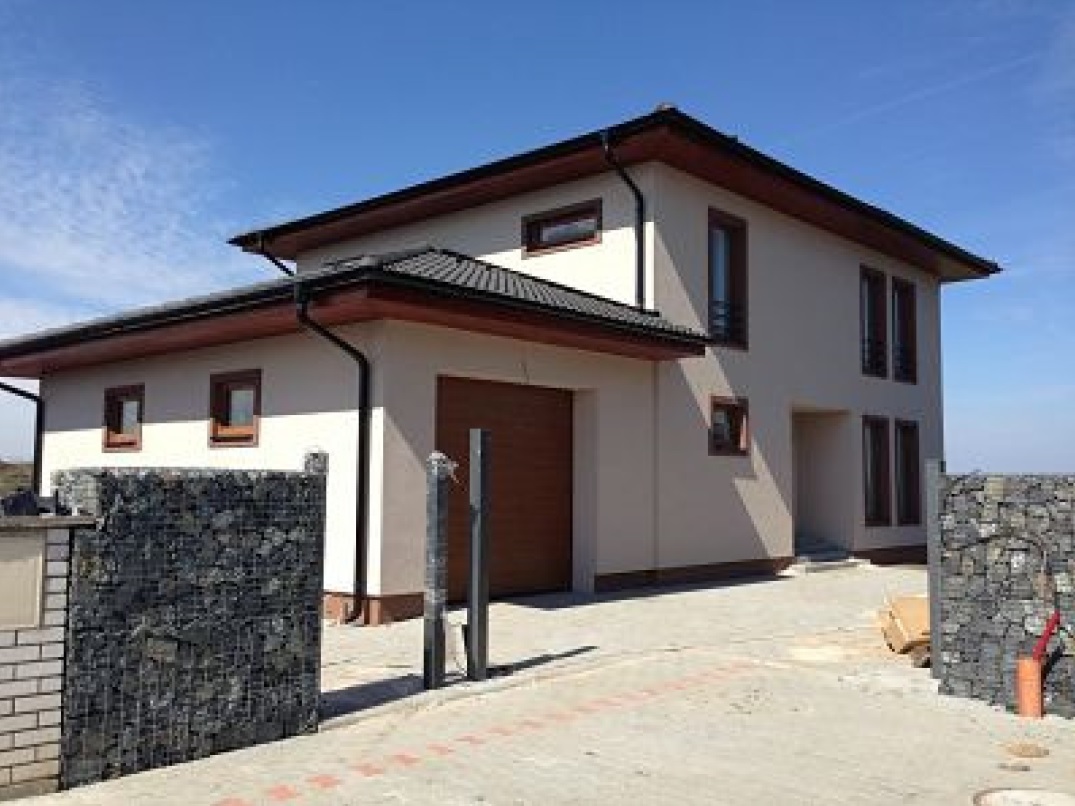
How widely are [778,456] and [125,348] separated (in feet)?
33.8

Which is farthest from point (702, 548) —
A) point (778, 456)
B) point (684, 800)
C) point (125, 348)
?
point (684, 800)

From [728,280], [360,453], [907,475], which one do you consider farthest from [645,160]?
[907,475]

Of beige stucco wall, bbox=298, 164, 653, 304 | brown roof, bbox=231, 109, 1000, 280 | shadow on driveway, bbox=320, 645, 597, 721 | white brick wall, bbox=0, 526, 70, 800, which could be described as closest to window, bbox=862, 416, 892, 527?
brown roof, bbox=231, 109, 1000, 280

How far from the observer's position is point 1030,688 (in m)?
6.56

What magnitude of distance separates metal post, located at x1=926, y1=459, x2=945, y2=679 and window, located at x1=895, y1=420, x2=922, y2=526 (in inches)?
498

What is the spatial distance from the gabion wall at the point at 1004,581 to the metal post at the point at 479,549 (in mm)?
3457

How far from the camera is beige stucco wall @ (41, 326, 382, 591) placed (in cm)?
1061

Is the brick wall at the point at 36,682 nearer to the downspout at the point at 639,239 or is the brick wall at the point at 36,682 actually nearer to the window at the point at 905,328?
the downspout at the point at 639,239

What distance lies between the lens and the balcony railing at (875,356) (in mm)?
18922

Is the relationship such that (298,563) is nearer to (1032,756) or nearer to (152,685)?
(152,685)

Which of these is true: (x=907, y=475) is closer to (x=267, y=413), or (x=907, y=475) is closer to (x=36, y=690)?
(x=267, y=413)

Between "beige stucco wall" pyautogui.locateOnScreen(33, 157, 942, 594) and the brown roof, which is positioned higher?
the brown roof

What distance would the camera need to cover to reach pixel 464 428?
11.3m

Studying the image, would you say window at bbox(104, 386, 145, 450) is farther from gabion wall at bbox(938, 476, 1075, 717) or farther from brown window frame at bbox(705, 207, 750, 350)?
gabion wall at bbox(938, 476, 1075, 717)
